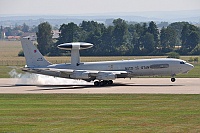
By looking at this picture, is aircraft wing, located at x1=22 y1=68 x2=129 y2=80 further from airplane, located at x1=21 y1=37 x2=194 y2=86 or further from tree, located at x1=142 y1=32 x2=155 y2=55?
tree, located at x1=142 y1=32 x2=155 y2=55

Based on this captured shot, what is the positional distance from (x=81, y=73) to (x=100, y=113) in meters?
27.0

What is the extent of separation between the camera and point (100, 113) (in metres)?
42.4

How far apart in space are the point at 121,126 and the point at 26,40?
125 feet

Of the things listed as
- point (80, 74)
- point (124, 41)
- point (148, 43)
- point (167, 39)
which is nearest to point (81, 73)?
point (80, 74)

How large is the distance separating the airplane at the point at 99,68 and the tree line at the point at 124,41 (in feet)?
242

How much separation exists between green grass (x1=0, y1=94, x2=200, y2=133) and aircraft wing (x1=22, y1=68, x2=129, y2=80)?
1289cm

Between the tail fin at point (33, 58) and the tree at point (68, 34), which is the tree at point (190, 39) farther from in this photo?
the tail fin at point (33, 58)

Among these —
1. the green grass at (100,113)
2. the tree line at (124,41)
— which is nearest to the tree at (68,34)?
the tree line at (124,41)

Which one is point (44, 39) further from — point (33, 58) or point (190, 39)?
point (33, 58)

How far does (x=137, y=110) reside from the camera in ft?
144

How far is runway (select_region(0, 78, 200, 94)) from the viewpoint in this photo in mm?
61312

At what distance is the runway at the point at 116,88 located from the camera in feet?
201

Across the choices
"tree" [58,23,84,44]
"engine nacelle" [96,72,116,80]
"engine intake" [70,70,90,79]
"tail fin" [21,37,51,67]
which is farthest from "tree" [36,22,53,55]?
"engine nacelle" [96,72,116,80]

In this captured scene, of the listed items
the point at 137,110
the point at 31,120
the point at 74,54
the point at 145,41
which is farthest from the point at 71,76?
the point at 145,41
